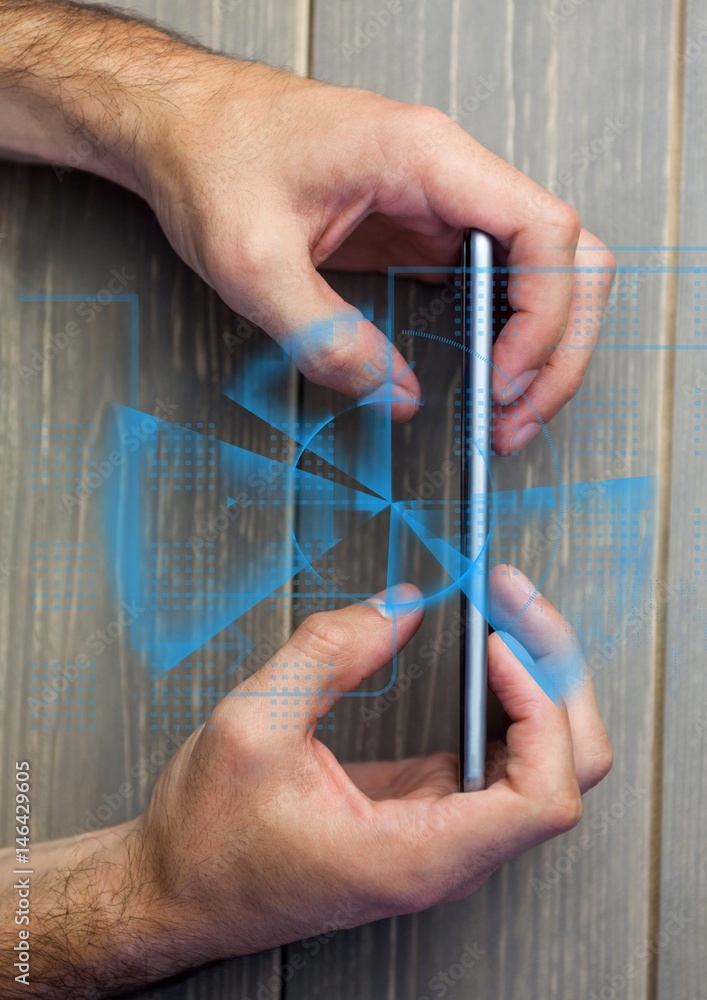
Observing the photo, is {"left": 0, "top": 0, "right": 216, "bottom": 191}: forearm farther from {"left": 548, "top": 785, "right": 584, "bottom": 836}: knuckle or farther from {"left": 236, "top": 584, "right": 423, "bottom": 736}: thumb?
{"left": 548, "top": 785, "right": 584, "bottom": 836}: knuckle

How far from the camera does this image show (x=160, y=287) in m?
0.49

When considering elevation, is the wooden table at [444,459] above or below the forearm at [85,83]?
below

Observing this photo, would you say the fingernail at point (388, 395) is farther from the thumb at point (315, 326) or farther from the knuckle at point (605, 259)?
the knuckle at point (605, 259)

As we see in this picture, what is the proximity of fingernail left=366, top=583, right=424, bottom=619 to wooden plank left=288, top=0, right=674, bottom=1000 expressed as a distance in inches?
0.8

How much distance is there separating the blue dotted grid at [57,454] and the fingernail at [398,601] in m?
0.19

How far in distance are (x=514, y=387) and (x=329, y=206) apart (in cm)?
13

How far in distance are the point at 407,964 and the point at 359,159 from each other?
0.44 metres

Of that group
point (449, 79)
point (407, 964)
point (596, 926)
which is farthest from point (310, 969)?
point (449, 79)

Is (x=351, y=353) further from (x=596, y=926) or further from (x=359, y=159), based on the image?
(x=596, y=926)

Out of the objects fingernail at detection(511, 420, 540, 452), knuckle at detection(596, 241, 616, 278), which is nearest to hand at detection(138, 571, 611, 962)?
fingernail at detection(511, 420, 540, 452)

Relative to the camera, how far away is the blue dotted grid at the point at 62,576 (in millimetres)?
486

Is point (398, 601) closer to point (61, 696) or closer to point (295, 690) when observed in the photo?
point (295, 690)

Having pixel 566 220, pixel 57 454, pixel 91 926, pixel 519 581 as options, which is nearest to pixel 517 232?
pixel 566 220

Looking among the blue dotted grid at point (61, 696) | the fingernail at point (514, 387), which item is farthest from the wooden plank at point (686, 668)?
the blue dotted grid at point (61, 696)
